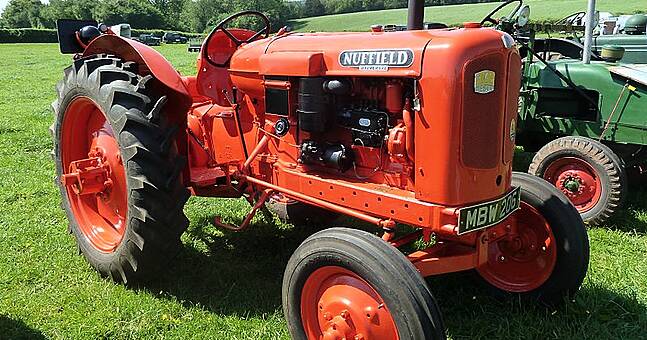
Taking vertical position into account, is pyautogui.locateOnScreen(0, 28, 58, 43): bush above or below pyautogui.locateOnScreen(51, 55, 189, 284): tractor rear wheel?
above

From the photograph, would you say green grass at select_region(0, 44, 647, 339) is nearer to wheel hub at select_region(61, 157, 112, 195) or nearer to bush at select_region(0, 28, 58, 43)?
wheel hub at select_region(61, 157, 112, 195)

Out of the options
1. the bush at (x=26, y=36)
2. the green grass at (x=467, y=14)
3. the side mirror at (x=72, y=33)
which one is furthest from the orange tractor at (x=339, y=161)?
the bush at (x=26, y=36)

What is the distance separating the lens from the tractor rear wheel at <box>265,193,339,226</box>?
448cm

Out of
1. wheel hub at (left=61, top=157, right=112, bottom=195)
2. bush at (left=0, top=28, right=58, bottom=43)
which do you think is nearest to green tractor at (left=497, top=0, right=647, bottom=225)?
wheel hub at (left=61, top=157, right=112, bottom=195)

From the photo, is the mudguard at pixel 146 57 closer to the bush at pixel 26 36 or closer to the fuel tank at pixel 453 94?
the fuel tank at pixel 453 94

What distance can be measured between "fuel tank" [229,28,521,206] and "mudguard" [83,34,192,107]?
988 millimetres

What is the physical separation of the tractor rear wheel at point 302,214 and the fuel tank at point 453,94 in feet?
5.58

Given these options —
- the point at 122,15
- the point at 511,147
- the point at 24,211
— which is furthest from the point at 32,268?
the point at 122,15

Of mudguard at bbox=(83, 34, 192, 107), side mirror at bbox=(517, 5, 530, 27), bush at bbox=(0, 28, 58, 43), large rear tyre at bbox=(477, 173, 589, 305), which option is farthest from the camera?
bush at bbox=(0, 28, 58, 43)

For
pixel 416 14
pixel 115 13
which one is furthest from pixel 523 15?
pixel 115 13

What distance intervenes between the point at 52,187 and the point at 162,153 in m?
3.16

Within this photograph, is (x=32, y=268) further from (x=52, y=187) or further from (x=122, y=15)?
(x=122, y=15)

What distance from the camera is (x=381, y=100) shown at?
290 centimetres

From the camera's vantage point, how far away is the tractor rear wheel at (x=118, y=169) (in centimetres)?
337
